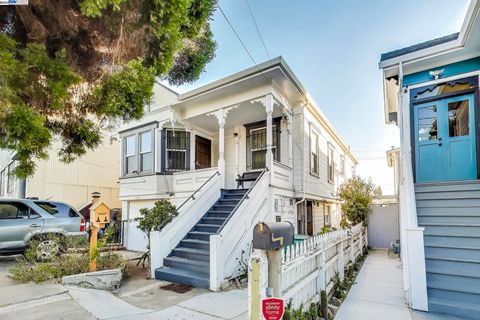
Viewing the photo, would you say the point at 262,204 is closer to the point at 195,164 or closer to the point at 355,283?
the point at 355,283


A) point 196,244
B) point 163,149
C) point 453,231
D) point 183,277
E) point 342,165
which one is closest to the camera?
point 453,231

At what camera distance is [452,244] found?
502cm

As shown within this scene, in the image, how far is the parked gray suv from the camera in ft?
22.4

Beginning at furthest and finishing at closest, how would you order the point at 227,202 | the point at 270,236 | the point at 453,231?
the point at 227,202 → the point at 453,231 → the point at 270,236

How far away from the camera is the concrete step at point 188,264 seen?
5875 mm

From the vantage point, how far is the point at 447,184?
628 cm

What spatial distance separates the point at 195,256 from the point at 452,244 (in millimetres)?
4974

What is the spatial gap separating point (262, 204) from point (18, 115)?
592 cm

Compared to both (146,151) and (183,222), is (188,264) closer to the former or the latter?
(183,222)

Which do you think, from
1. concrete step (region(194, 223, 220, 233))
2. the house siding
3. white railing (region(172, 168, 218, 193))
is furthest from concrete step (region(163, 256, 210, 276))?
the house siding

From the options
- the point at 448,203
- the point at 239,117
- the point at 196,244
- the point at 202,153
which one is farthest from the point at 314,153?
the point at 196,244

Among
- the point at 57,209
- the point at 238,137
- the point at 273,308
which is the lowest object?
the point at 273,308

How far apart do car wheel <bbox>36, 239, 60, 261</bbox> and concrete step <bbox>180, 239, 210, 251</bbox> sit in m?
2.85

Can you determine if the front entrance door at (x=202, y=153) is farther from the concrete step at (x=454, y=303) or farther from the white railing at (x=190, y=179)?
the concrete step at (x=454, y=303)
